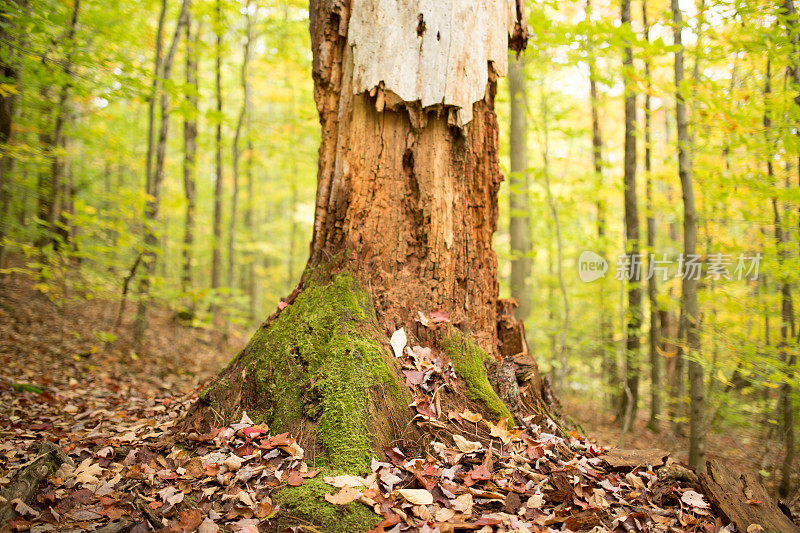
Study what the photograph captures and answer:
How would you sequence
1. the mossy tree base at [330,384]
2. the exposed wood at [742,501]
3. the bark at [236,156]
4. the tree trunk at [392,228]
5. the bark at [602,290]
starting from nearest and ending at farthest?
the exposed wood at [742,501]
the mossy tree base at [330,384]
the tree trunk at [392,228]
the bark at [602,290]
the bark at [236,156]

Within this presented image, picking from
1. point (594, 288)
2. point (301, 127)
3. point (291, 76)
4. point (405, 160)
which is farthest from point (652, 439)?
point (291, 76)

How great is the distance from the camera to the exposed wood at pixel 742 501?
2.43m

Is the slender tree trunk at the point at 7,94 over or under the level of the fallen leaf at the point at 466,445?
over

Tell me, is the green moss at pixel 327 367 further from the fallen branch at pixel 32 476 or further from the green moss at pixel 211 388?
the fallen branch at pixel 32 476

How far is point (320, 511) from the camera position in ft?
7.19

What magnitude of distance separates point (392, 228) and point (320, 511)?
6.57 feet

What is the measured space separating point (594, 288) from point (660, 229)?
38.6 ft

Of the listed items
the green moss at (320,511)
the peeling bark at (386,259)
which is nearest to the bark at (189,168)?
the peeling bark at (386,259)

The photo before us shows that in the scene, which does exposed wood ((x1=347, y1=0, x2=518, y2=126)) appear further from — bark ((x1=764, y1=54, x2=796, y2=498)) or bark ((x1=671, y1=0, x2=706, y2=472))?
bark ((x1=764, y1=54, x2=796, y2=498))

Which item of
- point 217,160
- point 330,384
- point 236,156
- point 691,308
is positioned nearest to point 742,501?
point 330,384

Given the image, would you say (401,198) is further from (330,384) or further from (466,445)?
(466,445)

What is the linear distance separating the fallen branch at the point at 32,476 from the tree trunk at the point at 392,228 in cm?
79

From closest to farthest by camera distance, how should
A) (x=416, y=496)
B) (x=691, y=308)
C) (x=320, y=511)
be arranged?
(x=320, y=511) < (x=416, y=496) < (x=691, y=308)

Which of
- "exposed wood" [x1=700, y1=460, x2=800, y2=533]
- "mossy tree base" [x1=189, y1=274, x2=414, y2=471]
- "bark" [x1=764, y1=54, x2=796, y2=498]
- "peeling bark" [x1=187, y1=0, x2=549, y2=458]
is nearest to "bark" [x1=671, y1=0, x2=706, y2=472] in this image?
"bark" [x1=764, y1=54, x2=796, y2=498]
